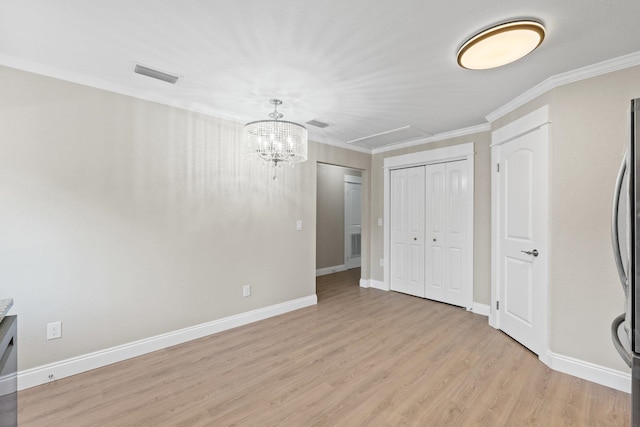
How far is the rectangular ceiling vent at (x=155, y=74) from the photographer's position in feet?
7.48

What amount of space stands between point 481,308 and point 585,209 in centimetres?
192

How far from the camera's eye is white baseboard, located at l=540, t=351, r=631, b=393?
6.91 ft

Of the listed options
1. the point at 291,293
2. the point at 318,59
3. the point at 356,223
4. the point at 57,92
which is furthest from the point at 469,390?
the point at 356,223

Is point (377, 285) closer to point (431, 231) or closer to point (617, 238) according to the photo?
point (431, 231)

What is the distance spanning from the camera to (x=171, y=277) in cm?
283

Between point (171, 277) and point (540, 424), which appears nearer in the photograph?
point (540, 424)

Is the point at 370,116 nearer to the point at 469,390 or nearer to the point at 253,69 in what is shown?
the point at 253,69

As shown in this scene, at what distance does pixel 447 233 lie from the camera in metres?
4.12

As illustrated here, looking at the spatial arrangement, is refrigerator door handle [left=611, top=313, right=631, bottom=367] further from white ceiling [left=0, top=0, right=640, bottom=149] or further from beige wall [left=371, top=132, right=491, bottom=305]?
beige wall [left=371, top=132, right=491, bottom=305]

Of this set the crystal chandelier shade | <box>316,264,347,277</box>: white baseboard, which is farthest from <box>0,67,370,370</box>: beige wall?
<box>316,264,347,277</box>: white baseboard

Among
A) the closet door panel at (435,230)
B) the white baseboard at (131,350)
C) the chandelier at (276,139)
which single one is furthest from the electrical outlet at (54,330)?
the closet door panel at (435,230)

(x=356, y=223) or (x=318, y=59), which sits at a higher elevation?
(x=318, y=59)

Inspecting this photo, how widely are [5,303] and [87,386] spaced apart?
4.16 ft

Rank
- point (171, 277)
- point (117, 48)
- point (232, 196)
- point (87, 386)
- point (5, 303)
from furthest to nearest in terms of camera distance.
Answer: point (232, 196) → point (171, 277) → point (87, 386) → point (117, 48) → point (5, 303)
